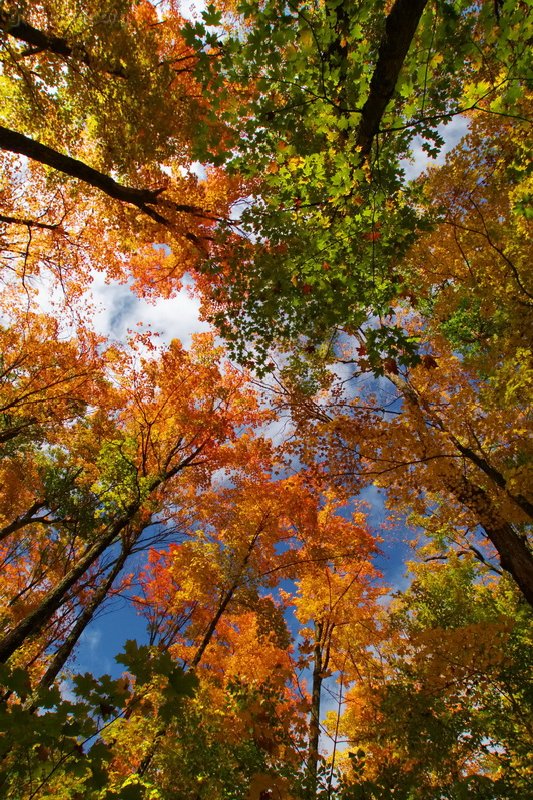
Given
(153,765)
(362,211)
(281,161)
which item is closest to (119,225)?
(281,161)

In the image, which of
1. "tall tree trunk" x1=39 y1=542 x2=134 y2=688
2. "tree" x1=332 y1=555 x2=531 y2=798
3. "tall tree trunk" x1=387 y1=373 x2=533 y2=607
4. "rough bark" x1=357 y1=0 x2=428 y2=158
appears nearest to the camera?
"rough bark" x1=357 y1=0 x2=428 y2=158

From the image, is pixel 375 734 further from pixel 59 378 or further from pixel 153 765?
pixel 59 378

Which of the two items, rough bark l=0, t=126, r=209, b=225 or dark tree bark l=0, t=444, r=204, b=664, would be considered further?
dark tree bark l=0, t=444, r=204, b=664

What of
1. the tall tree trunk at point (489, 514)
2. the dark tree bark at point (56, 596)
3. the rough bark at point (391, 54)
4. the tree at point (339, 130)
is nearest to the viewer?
the tree at point (339, 130)

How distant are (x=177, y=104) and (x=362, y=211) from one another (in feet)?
16.9

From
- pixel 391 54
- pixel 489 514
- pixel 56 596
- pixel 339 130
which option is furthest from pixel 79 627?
pixel 391 54

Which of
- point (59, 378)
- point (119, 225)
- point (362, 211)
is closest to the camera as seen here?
point (362, 211)

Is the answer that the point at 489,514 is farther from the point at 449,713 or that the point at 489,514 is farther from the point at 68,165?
the point at 68,165

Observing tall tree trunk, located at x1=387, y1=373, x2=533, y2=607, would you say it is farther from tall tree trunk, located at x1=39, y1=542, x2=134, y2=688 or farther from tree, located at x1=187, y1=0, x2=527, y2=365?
tall tree trunk, located at x1=39, y1=542, x2=134, y2=688

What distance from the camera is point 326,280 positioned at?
4.55 meters

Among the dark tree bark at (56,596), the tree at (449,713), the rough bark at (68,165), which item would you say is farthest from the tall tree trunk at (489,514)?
the rough bark at (68,165)

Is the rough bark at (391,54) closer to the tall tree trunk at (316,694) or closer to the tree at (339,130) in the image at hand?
the tree at (339,130)

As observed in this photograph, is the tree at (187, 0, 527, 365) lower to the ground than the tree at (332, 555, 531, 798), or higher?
higher

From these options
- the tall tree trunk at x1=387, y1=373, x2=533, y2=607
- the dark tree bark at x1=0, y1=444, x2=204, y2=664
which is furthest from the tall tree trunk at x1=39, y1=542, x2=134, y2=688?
the tall tree trunk at x1=387, y1=373, x2=533, y2=607
